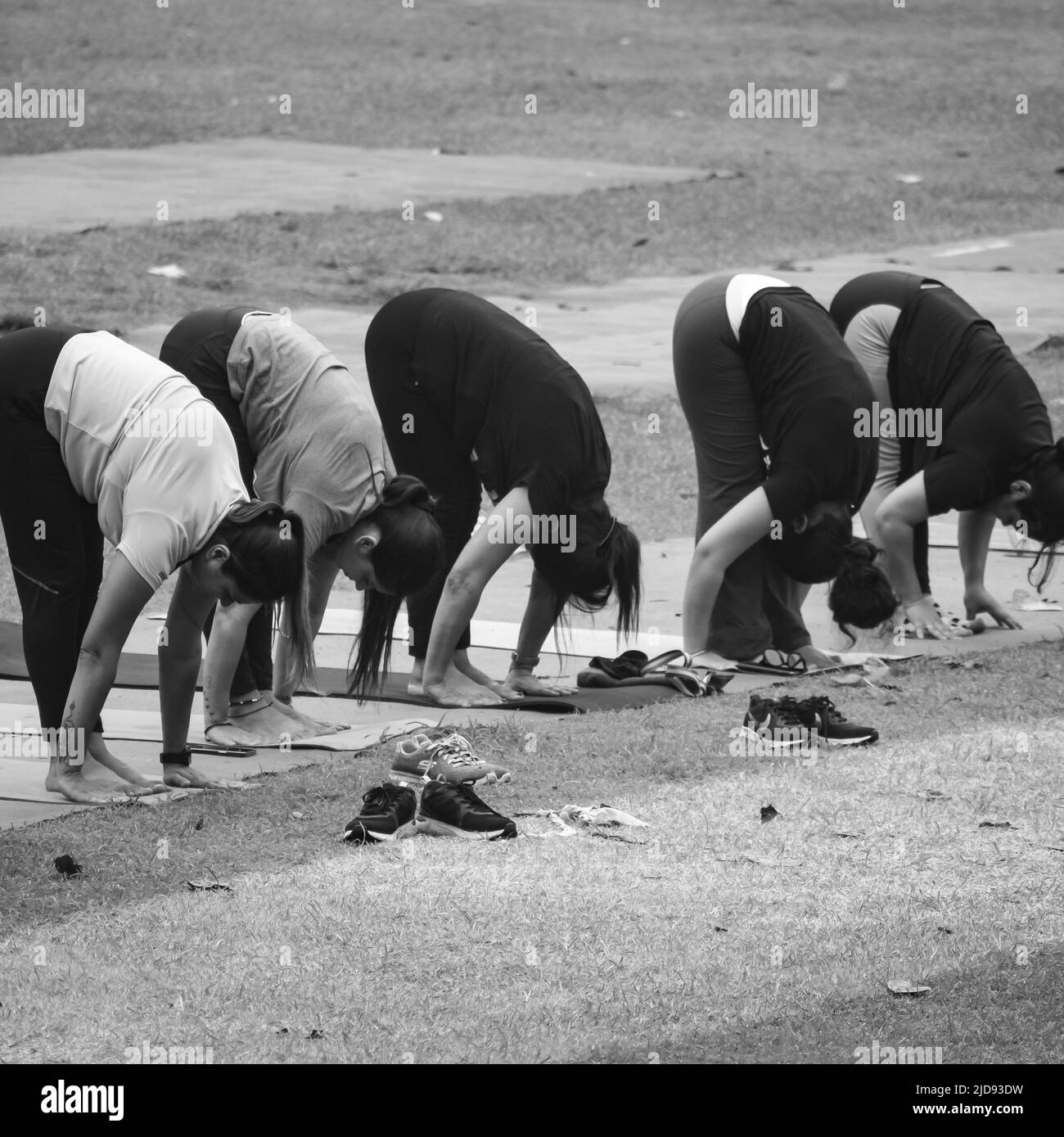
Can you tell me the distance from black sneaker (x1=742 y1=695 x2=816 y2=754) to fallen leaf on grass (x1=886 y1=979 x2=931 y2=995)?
2.02 meters

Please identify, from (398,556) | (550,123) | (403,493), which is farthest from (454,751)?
(550,123)

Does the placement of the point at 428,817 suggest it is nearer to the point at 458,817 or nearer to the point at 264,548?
the point at 458,817

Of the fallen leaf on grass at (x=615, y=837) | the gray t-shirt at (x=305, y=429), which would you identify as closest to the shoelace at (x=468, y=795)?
the fallen leaf on grass at (x=615, y=837)

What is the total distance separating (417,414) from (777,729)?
72.2 inches

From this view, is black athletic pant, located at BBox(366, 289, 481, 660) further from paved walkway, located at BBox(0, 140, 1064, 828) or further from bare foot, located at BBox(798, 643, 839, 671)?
bare foot, located at BBox(798, 643, 839, 671)

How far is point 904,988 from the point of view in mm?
4598

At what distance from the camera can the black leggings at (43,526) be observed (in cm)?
598

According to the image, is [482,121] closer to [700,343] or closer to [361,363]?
[361,363]

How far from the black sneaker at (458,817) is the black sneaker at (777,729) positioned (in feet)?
4.15

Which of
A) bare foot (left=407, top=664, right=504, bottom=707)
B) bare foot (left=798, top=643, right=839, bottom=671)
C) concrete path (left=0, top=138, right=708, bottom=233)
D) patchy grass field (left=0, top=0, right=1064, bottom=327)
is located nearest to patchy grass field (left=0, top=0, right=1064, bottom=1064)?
bare foot (left=798, top=643, right=839, bottom=671)

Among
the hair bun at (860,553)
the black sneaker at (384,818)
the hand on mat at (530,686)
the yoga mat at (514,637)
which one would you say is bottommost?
the yoga mat at (514,637)

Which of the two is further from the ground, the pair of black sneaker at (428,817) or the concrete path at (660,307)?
the concrete path at (660,307)

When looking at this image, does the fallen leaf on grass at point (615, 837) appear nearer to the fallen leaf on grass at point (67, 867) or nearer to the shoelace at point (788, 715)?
the shoelace at point (788, 715)

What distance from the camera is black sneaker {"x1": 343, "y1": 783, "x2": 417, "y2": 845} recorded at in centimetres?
559
